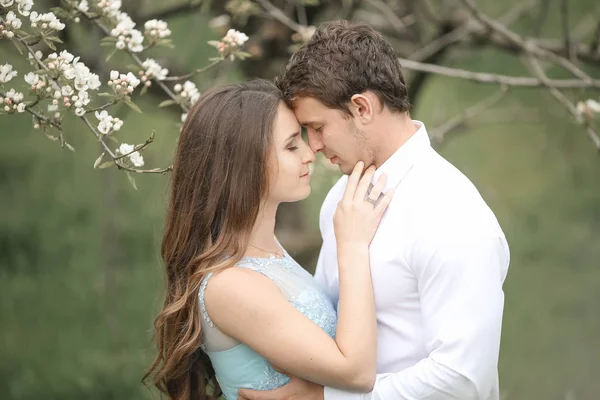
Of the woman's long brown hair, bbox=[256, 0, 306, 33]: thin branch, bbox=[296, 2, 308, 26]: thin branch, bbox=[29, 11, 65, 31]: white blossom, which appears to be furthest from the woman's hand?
bbox=[296, 2, 308, 26]: thin branch

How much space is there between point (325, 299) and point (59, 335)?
3206mm

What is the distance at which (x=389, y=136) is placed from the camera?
2412mm

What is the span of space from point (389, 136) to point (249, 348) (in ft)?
2.44

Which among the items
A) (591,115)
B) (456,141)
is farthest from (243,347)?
(456,141)

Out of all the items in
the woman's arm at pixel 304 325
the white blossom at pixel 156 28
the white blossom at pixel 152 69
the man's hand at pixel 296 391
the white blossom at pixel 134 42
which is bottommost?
the man's hand at pixel 296 391

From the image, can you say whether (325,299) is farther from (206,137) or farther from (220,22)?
(220,22)

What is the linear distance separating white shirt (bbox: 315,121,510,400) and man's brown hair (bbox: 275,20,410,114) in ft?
0.68

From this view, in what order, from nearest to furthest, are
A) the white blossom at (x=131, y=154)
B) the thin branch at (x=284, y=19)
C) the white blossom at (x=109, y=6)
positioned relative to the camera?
the white blossom at (x=131, y=154)
the white blossom at (x=109, y=6)
the thin branch at (x=284, y=19)

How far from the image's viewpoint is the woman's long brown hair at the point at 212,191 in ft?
7.54

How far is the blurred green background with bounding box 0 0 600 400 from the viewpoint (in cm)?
481

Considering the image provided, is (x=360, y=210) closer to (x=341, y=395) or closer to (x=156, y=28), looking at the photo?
(x=341, y=395)

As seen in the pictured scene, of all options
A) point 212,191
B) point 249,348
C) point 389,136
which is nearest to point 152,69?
point 212,191

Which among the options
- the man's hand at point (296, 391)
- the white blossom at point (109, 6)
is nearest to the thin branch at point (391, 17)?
the white blossom at point (109, 6)

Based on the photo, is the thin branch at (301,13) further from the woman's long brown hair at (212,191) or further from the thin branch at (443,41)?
the woman's long brown hair at (212,191)
